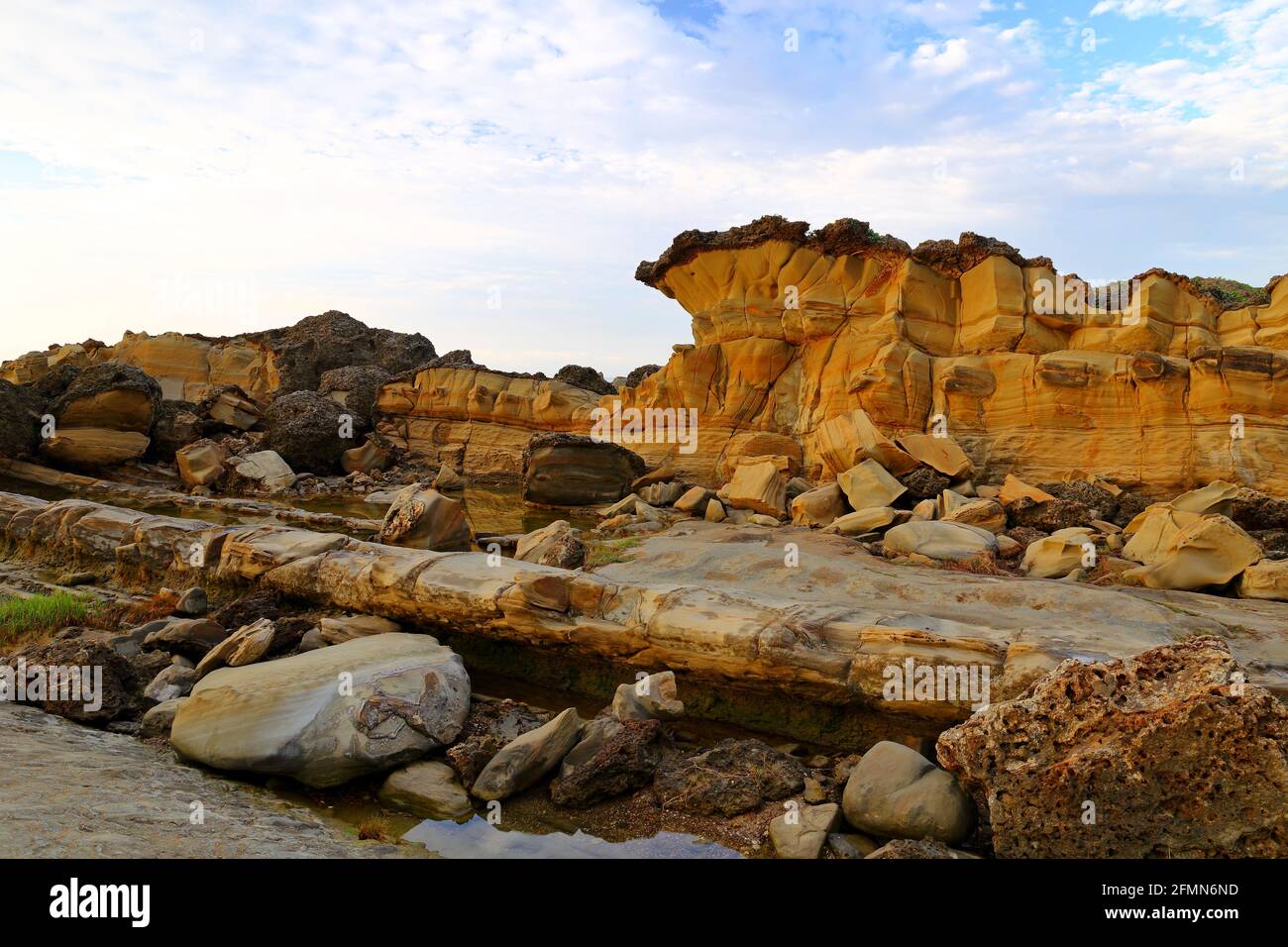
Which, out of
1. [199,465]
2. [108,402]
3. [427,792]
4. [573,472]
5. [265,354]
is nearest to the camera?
[427,792]

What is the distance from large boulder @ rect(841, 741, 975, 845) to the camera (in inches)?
Answer: 159

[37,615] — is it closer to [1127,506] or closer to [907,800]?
[907,800]

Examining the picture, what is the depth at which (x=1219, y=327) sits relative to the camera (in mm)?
15398

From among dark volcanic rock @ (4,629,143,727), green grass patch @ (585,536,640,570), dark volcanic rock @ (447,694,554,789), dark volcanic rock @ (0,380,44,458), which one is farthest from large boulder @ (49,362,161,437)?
dark volcanic rock @ (447,694,554,789)

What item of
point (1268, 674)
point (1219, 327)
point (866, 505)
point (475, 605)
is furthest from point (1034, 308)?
point (475, 605)

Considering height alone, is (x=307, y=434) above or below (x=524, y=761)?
above

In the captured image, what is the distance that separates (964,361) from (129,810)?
1637 cm

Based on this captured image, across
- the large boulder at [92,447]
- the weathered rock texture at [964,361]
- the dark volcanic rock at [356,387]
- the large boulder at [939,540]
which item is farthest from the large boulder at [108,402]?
the large boulder at [939,540]

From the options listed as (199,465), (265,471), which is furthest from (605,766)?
(199,465)

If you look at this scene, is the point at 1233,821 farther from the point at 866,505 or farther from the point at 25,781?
the point at 866,505

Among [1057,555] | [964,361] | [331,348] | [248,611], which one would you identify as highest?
[331,348]

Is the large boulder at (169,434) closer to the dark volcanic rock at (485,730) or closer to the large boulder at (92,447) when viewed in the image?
the large boulder at (92,447)

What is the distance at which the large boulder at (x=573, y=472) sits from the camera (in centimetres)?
1880

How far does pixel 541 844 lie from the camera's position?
4176mm
